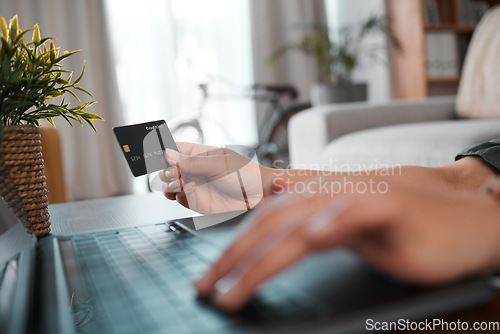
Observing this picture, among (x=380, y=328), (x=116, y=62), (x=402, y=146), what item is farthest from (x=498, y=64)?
(x=116, y=62)

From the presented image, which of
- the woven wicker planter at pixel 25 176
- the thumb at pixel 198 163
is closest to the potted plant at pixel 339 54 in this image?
the thumb at pixel 198 163

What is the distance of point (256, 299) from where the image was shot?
0.26 meters

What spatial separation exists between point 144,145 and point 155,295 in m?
0.35

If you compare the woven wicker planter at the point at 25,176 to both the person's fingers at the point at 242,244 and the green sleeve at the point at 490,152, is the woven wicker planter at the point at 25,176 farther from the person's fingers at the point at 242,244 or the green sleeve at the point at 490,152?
the green sleeve at the point at 490,152

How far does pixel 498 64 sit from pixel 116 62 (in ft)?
7.39

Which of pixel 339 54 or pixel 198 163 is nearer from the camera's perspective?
pixel 198 163

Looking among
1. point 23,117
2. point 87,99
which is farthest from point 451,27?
point 23,117

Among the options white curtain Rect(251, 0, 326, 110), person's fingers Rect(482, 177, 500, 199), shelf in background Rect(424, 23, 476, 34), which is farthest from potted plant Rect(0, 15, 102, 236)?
shelf in background Rect(424, 23, 476, 34)

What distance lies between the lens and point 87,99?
3043 mm

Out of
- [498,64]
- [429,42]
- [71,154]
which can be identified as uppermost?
[429,42]

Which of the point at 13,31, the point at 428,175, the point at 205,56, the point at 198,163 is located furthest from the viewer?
the point at 205,56

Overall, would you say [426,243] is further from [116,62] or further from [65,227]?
[116,62]

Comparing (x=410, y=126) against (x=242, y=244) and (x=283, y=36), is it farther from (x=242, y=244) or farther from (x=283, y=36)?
(x=283, y=36)

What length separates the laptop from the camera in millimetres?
A: 236
